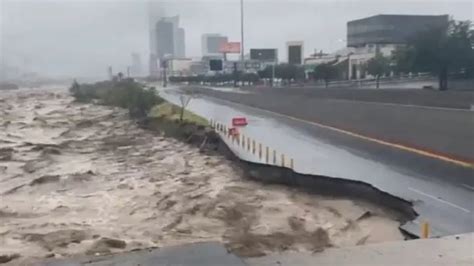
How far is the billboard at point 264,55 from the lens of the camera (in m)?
135

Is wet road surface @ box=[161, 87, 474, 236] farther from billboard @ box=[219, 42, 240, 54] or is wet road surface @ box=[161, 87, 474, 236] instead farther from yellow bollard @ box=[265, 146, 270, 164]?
billboard @ box=[219, 42, 240, 54]

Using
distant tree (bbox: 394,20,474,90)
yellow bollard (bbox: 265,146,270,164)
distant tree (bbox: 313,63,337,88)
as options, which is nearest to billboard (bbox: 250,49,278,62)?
distant tree (bbox: 313,63,337,88)

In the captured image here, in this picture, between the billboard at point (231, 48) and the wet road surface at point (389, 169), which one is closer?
the wet road surface at point (389, 169)

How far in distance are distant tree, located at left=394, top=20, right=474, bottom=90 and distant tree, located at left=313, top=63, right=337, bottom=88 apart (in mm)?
28800

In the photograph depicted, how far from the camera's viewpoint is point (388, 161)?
816 inches

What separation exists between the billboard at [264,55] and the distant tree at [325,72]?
4056 cm

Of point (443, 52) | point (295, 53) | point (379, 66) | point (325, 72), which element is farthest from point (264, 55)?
point (443, 52)

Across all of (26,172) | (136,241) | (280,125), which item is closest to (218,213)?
(136,241)

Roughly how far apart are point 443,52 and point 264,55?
266 ft

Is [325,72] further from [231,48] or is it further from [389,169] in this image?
[389,169]

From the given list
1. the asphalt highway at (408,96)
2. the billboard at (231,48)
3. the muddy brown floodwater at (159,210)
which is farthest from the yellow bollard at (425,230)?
the billboard at (231,48)

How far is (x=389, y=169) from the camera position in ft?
62.8

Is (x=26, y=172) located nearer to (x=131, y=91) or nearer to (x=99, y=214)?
(x=99, y=214)

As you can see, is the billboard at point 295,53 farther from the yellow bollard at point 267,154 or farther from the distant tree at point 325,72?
the yellow bollard at point 267,154
